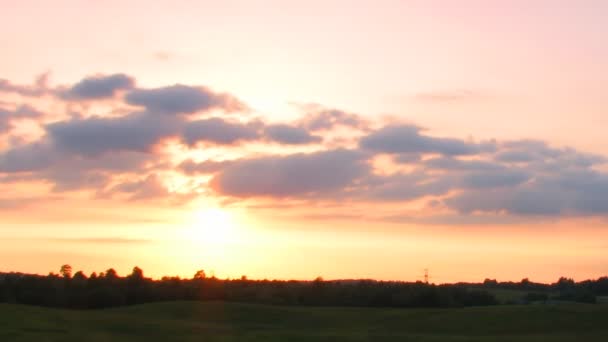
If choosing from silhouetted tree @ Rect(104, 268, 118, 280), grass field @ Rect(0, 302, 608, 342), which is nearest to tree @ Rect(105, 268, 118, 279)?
silhouetted tree @ Rect(104, 268, 118, 280)

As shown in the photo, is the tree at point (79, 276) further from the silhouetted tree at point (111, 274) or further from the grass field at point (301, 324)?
the grass field at point (301, 324)

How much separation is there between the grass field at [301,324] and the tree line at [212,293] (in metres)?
20.2

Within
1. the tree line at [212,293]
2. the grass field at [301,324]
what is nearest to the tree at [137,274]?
the tree line at [212,293]

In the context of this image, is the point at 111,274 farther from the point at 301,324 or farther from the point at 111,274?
the point at 301,324

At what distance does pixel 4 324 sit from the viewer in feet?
122

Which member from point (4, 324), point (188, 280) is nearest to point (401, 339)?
point (4, 324)

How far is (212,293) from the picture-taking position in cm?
7862

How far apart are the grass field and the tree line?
2020 cm

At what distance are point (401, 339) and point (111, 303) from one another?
41.7 m

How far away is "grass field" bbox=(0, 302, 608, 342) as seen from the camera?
35.7m

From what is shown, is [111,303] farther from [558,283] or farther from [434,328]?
[558,283]

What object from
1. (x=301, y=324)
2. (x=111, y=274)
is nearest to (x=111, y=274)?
(x=111, y=274)

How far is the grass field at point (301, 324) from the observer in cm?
3572

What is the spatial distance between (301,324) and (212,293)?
34.0 meters
